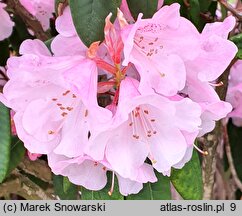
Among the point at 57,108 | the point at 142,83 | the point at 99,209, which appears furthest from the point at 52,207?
the point at 142,83

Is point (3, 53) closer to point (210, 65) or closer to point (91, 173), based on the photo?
point (91, 173)

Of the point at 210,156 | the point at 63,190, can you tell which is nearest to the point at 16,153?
the point at 63,190

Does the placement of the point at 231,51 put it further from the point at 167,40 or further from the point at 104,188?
the point at 104,188

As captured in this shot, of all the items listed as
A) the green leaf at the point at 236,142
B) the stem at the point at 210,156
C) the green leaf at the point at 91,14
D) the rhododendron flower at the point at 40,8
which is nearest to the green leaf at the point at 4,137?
the green leaf at the point at 91,14

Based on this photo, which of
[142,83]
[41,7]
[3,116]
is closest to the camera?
[142,83]

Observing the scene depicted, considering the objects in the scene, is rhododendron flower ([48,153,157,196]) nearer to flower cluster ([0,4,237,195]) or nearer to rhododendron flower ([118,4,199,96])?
flower cluster ([0,4,237,195])

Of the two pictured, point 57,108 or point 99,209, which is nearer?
point 57,108
